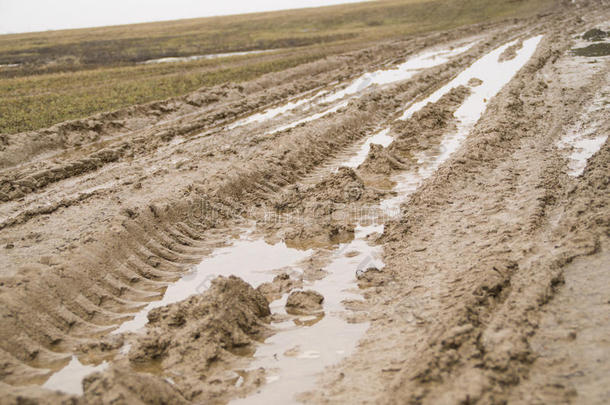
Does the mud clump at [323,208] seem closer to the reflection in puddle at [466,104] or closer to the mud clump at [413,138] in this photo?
the reflection in puddle at [466,104]

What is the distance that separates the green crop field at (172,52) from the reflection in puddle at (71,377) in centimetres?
1447

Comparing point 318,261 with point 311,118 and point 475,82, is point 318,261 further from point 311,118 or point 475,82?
point 475,82

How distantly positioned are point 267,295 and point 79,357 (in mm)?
2283

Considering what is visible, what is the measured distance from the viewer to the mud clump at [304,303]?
5.84m

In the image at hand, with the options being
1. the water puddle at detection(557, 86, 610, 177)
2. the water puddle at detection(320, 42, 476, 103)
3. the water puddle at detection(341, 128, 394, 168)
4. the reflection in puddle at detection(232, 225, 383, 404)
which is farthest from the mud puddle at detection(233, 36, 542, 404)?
the water puddle at detection(320, 42, 476, 103)

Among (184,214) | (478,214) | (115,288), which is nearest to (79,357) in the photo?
(115,288)

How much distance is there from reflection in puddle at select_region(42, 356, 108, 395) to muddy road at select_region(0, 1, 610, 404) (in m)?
0.03

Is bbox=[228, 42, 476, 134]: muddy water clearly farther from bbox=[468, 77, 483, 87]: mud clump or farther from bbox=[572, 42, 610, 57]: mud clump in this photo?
bbox=[572, 42, 610, 57]: mud clump

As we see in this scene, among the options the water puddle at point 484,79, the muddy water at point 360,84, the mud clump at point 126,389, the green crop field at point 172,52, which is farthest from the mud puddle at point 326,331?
the green crop field at point 172,52

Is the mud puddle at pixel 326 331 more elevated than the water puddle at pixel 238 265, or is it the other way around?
the water puddle at pixel 238 265

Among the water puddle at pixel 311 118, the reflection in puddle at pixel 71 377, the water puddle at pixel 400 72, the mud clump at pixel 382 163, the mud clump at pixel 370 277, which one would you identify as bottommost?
the reflection in puddle at pixel 71 377

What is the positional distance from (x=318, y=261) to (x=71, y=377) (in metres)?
3.52

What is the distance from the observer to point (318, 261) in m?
7.09

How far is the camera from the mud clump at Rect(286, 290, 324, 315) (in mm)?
5840
